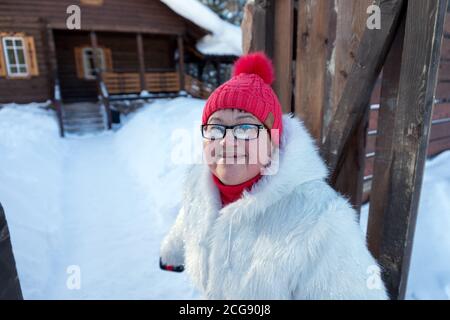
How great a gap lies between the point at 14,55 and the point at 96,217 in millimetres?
1976

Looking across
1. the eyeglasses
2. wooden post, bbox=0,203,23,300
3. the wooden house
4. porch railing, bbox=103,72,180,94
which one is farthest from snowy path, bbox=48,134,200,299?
porch railing, bbox=103,72,180,94

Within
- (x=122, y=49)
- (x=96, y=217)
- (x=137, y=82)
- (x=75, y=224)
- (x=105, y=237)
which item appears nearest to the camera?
(x=105, y=237)

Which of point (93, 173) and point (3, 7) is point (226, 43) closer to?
point (93, 173)

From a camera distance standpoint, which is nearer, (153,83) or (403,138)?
(403,138)

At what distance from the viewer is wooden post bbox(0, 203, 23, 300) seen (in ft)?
3.10

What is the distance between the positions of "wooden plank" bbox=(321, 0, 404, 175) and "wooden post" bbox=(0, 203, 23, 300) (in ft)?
4.95

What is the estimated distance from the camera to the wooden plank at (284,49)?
185 centimetres

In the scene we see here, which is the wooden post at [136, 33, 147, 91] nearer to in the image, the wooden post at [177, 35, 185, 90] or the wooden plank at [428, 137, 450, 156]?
the wooden post at [177, 35, 185, 90]

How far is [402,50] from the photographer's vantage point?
3.91 feet

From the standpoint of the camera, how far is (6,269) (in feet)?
3.17

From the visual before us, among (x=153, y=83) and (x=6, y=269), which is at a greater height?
(x=6, y=269)

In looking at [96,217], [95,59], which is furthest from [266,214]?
[95,59]

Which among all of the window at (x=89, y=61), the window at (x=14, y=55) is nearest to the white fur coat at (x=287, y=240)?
the window at (x=14, y=55)

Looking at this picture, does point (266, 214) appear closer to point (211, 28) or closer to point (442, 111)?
point (442, 111)
